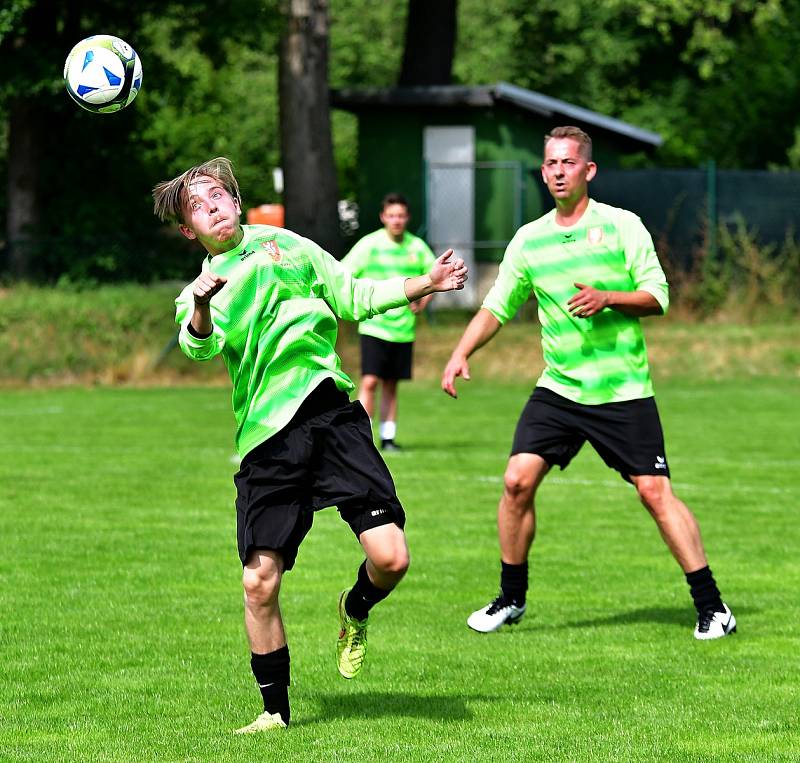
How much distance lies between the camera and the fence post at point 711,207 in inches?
992

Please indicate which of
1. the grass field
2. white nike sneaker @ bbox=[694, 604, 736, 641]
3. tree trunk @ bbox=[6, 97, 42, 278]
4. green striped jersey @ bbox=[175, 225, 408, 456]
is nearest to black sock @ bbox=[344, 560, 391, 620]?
the grass field

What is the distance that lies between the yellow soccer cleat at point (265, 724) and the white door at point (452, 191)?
904 inches

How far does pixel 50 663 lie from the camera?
23.5ft

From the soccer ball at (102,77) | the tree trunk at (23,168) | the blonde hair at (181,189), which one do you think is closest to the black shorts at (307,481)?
the blonde hair at (181,189)

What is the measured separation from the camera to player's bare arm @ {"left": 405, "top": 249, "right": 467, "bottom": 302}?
5832 mm

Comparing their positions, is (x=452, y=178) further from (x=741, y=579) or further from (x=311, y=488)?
(x=311, y=488)

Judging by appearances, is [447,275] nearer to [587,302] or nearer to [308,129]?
[587,302]

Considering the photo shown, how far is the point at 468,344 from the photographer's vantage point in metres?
7.91

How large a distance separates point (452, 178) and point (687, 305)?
6619 millimetres

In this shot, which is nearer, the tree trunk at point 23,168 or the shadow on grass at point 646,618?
the shadow on grass at point 646,618

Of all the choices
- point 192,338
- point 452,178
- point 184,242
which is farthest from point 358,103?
point 192,338

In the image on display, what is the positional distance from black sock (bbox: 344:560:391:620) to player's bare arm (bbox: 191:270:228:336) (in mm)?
1121

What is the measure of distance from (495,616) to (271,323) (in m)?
2.54

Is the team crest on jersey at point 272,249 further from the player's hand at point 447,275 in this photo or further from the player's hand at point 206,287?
the player's hand at point 447,275
